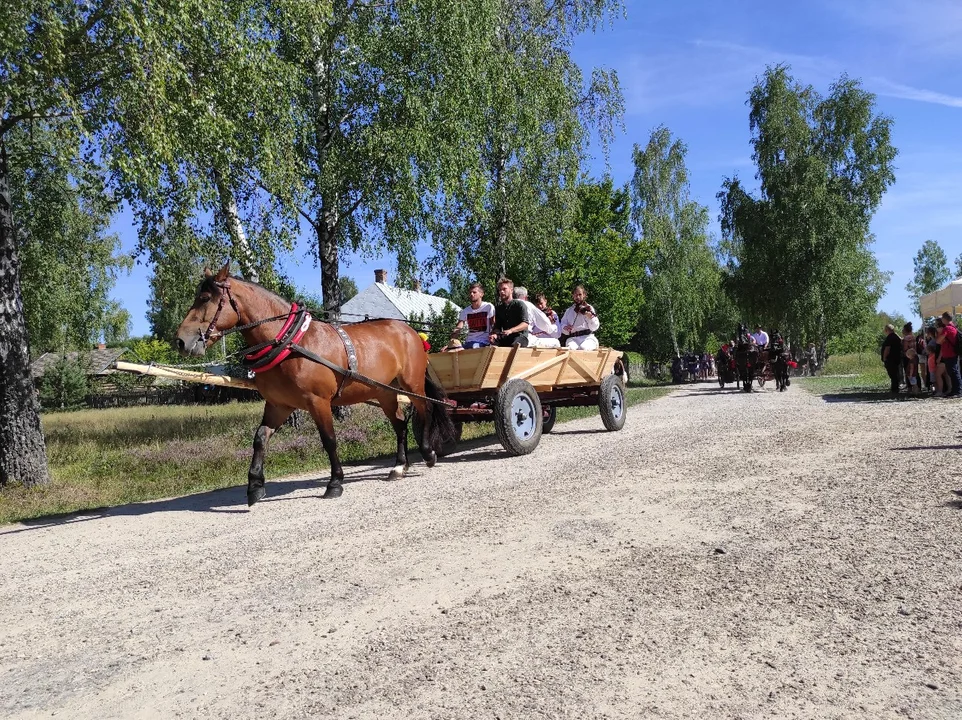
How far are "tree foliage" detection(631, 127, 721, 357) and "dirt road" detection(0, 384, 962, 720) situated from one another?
134ft

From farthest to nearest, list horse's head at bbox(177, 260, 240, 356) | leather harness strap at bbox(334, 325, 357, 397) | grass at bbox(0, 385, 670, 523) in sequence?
grass at bbox(0, 385, 670, 523) < leather harness strap at bbox(334, 325, 357, 397) < horse's head at bbox(177, 260, 240, 356)

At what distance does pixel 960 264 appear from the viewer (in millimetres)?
78000

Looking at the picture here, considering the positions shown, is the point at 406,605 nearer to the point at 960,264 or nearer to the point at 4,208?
the point at 4,208

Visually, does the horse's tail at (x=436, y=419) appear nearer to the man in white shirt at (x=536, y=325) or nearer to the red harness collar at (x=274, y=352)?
the man in white shirt at (x=536, y=325)

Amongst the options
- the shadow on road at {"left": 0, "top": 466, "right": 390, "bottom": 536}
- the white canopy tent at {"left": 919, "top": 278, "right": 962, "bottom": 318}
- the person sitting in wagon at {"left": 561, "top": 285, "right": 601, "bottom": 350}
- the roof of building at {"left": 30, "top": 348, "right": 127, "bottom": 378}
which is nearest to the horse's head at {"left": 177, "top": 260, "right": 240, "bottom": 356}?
the shadow on road at {"left": 0, "top": 466, "right": 390, "bottom": 536}

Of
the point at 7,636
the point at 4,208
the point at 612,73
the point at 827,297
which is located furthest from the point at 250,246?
the point at 827,297

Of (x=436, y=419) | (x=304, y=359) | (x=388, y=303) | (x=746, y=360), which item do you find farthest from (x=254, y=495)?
(x=388, y=303)

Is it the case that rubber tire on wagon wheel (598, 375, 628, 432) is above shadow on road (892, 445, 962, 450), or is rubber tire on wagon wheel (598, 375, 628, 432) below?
above

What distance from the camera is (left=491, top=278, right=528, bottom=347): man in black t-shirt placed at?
10.3m

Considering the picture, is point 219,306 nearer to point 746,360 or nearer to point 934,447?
point 934,447

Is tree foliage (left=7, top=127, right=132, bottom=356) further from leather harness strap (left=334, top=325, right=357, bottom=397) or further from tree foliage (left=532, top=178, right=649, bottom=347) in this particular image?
tree foliage (left=532, top=178, right=649, bottom=347)

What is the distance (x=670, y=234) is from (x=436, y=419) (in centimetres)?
4052

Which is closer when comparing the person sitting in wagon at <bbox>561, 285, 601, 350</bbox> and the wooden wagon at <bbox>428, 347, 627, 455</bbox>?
the wooden wagon at <bbox>428, 347, 627, 455</bbox>

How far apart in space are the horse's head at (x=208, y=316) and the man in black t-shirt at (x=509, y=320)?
163 inches
